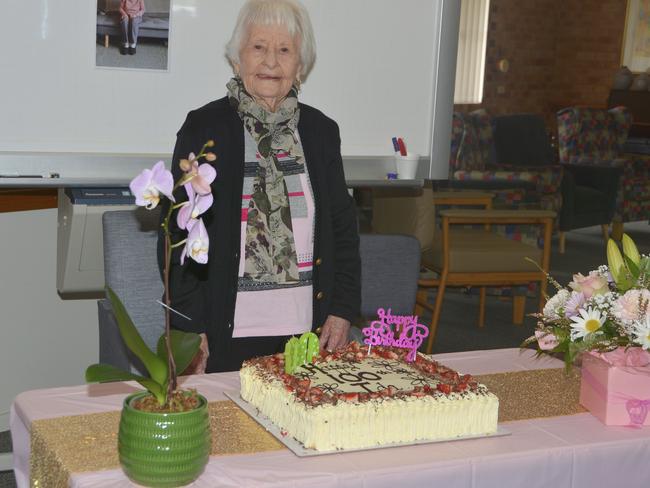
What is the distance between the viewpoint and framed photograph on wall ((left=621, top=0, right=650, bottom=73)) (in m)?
10.8

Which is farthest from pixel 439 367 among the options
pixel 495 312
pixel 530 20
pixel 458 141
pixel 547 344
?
pixel 530 20

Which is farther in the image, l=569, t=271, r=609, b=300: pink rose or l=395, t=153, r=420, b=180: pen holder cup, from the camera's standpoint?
l=395, t=153, r=420, b=180: pen holder cup

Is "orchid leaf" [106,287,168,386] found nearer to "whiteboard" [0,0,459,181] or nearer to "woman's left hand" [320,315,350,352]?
"woman's left hand" [320,315,350,352]

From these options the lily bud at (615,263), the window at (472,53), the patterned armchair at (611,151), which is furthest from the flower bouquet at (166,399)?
the window at (472,53)

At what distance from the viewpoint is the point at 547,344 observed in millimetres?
1860

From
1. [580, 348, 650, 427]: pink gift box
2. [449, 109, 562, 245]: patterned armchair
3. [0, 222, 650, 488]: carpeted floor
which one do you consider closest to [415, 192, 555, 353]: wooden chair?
[0, 222, 650, 488]: carpeted floor

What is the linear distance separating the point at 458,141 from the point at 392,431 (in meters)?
6.15

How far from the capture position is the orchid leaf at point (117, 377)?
1.42m

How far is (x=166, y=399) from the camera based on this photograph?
4.75 feet

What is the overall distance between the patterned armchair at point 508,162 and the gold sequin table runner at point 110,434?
3.65 meters

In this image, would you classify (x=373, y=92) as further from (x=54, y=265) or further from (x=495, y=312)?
(x=495, y=312)

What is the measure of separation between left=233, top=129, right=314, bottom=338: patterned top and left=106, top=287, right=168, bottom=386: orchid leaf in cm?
81

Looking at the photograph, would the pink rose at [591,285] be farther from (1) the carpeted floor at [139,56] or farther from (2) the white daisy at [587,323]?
(1) the carpeted floor at [139,56]

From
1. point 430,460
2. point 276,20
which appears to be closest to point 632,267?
point 430,460
